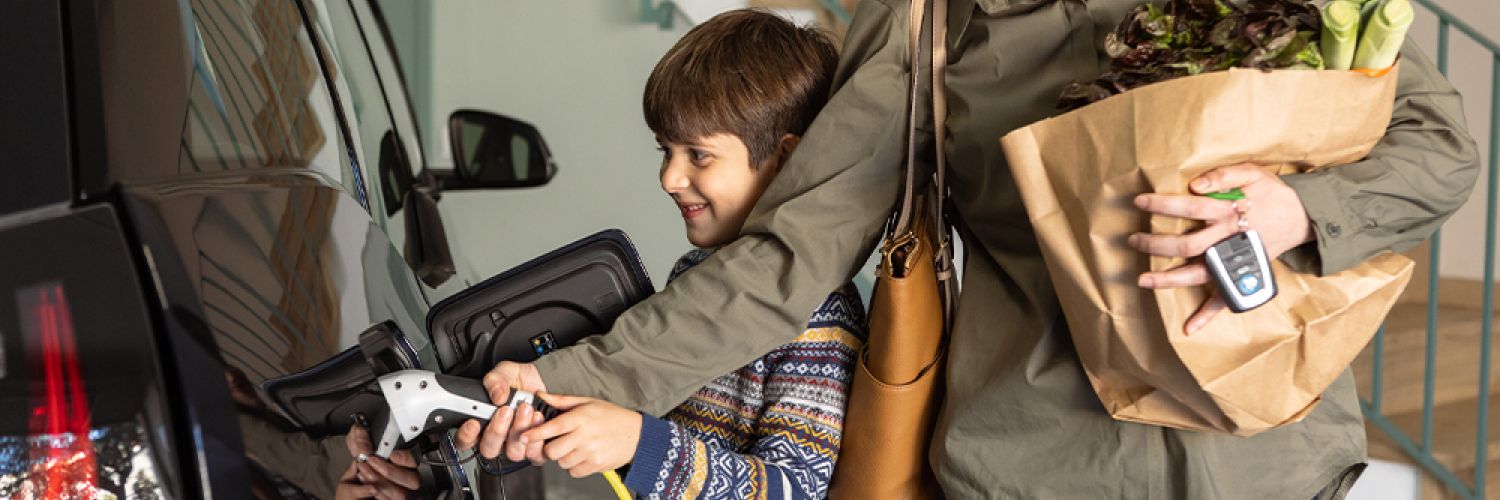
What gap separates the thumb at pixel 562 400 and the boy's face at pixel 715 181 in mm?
350

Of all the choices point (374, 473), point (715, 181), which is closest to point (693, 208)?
point (715, 181)

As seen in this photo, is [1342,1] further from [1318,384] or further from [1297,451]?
[1297,451]

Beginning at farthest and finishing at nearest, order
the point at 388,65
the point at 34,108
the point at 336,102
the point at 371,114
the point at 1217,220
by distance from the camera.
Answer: the point at 388,65, the point at 371,114, the point at 336,102, the point at 1217,220, the point at 34,108

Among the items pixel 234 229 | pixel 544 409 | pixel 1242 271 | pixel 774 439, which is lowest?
pixel 774 439

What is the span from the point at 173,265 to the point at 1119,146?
72cm

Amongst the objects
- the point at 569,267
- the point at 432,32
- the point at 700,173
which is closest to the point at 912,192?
the point at 700,173

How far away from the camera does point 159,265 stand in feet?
2.16

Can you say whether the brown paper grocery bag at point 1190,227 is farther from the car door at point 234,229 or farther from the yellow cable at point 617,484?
the car door at point 234,229

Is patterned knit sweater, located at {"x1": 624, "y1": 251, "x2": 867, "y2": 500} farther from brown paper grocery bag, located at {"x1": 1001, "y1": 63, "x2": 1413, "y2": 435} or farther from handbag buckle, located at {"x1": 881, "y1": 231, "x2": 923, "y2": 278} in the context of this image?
brown paper grocery bag, located at {"x1": 1001, "y1": 63, "x2": 1413, "y2": 435}

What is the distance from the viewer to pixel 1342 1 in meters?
0.78

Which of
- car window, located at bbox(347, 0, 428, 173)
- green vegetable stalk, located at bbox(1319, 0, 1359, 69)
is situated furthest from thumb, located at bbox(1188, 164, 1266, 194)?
car window, located at bbox(347, 0, 428, 173)

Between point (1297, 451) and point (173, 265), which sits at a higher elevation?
point (173, 265)

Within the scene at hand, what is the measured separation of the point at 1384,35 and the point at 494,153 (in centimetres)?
155

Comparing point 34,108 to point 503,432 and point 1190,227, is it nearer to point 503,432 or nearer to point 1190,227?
point 503,432
